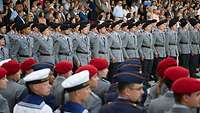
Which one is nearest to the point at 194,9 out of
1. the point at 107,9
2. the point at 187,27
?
the point at 107,9

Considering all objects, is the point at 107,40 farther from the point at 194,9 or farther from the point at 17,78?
the point at 194,9

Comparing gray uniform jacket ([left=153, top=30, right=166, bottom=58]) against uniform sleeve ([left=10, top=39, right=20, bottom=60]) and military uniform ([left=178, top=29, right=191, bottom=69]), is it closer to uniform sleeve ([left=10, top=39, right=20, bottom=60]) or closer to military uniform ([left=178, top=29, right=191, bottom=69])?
military uniform ([left=178, top=29, right=191, bottom=69])

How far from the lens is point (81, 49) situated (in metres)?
12.1

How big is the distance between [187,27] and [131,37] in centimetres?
230

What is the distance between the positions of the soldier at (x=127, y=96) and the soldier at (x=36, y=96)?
72 cm

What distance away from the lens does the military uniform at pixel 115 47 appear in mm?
12781

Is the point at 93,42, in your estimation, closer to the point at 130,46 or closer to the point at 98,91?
the point at 130,46

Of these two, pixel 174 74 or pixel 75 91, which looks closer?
pixel 75 91

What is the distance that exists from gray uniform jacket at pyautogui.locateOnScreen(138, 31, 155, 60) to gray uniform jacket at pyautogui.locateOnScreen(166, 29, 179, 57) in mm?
649

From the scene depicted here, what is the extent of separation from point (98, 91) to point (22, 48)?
4774 mm

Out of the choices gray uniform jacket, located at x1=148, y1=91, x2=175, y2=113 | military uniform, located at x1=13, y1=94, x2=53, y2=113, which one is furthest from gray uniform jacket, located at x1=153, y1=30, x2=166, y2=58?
military uniform, located at x1=13, y1=94, x2=53, y2=113

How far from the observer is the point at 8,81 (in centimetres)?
695

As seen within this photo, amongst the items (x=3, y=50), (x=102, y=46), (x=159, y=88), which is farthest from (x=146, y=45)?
(x=159, y=88)

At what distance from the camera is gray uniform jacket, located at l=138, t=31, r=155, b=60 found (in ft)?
43.9
